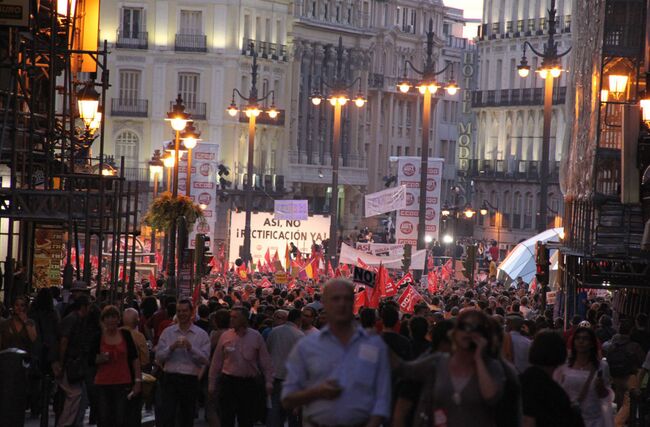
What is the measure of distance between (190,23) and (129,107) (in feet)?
16.1

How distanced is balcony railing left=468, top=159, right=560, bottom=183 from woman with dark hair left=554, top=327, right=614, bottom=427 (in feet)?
293

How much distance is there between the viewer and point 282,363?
18.9 meters

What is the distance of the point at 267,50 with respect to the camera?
100m

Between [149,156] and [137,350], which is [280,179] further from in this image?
[137,350]

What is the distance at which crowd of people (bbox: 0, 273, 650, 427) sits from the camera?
35.4ft

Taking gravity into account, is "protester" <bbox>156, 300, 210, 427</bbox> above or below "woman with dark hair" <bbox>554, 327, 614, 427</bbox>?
below

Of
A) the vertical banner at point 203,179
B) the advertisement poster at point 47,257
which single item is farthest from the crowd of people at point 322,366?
the vertical banner at point 203,179

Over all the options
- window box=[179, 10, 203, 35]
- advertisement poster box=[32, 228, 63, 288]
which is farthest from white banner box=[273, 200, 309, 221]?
window box=[179, 10, 203, 35]

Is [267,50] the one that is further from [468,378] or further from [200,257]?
[468,378]

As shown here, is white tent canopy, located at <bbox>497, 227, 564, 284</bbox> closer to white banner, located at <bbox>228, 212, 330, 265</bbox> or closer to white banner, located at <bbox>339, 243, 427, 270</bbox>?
white banner, located at <bbox>339, 243, 427, 270</bbox>

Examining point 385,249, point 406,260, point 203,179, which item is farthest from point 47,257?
point 203,179

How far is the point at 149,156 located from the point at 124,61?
4.51 metres

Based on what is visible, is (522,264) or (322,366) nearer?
(322,366)

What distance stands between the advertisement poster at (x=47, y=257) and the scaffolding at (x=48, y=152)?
0.18m
